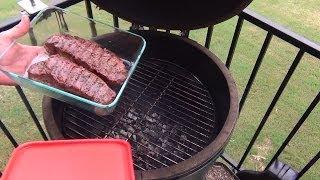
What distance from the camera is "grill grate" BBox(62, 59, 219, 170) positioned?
2.30 metres

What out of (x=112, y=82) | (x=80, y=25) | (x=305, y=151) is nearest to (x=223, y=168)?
(x=305, y=151)

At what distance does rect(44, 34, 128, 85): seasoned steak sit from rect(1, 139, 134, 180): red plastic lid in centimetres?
100

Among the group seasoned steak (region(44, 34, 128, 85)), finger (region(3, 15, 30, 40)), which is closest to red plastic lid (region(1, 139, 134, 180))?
seasoned steak (region(44, 34, 128, 85))

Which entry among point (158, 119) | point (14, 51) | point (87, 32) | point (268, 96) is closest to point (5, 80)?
point (14, 51)

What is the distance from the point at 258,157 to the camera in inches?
139

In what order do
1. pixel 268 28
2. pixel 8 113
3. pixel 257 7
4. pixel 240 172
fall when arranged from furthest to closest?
pixel 257 7 < pixel 8 113 < pixel 240 172 < pixel 268 28

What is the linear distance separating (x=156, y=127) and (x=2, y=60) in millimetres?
1106

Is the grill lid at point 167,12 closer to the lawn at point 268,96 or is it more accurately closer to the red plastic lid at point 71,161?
the red plastic lid at point 71,161

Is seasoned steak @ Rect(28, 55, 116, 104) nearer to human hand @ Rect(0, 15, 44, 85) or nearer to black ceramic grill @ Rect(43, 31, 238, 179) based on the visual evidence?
human hand @ Rect(0, 15, 44, 85)

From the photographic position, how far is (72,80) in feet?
6.70

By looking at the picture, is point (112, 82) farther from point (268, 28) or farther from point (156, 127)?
point (268, 28)

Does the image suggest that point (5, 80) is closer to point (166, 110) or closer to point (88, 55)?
point (88, 55)

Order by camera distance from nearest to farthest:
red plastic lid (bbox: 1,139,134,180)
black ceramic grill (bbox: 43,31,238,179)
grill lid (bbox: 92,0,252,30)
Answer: red plastic lid (bbox: 1,139,134,180) → grill lid (bbox: 92,0,252,30) → black ceramic grill (bbox: 43,31,238,179)

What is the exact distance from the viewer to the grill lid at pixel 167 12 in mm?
2158
